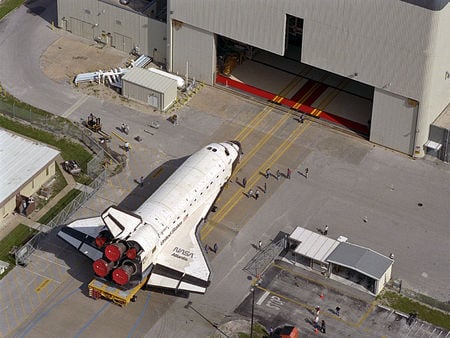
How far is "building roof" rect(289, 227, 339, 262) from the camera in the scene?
13338cm

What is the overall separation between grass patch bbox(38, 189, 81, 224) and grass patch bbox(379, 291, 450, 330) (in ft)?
126

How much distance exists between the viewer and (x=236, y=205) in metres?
143

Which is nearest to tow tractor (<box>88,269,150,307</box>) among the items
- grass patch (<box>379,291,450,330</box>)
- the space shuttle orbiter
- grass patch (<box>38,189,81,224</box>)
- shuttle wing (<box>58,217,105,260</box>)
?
the space shuttle orbiter

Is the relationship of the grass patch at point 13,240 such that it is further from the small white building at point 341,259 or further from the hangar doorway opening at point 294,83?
the hangar doorway opening at point 294,83

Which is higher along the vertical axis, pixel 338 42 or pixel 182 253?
pixel 338 42

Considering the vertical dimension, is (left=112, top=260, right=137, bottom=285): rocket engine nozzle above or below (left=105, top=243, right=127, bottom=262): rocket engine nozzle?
below

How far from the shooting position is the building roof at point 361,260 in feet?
428

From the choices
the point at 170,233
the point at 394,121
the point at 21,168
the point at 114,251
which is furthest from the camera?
the point at 394,121

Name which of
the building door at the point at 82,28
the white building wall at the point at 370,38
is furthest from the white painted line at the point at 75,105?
the white building wall at the point at 370,38

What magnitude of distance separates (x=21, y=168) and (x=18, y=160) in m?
1.67

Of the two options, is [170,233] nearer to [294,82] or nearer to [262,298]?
[262,298]

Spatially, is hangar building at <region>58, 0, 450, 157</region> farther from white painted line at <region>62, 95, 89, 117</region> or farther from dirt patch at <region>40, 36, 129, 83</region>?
white painted line at <region>62, 95, 89, 117</region>

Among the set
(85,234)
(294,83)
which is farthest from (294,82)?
(85,234)

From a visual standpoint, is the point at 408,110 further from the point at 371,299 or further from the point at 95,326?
the point at 95,326
